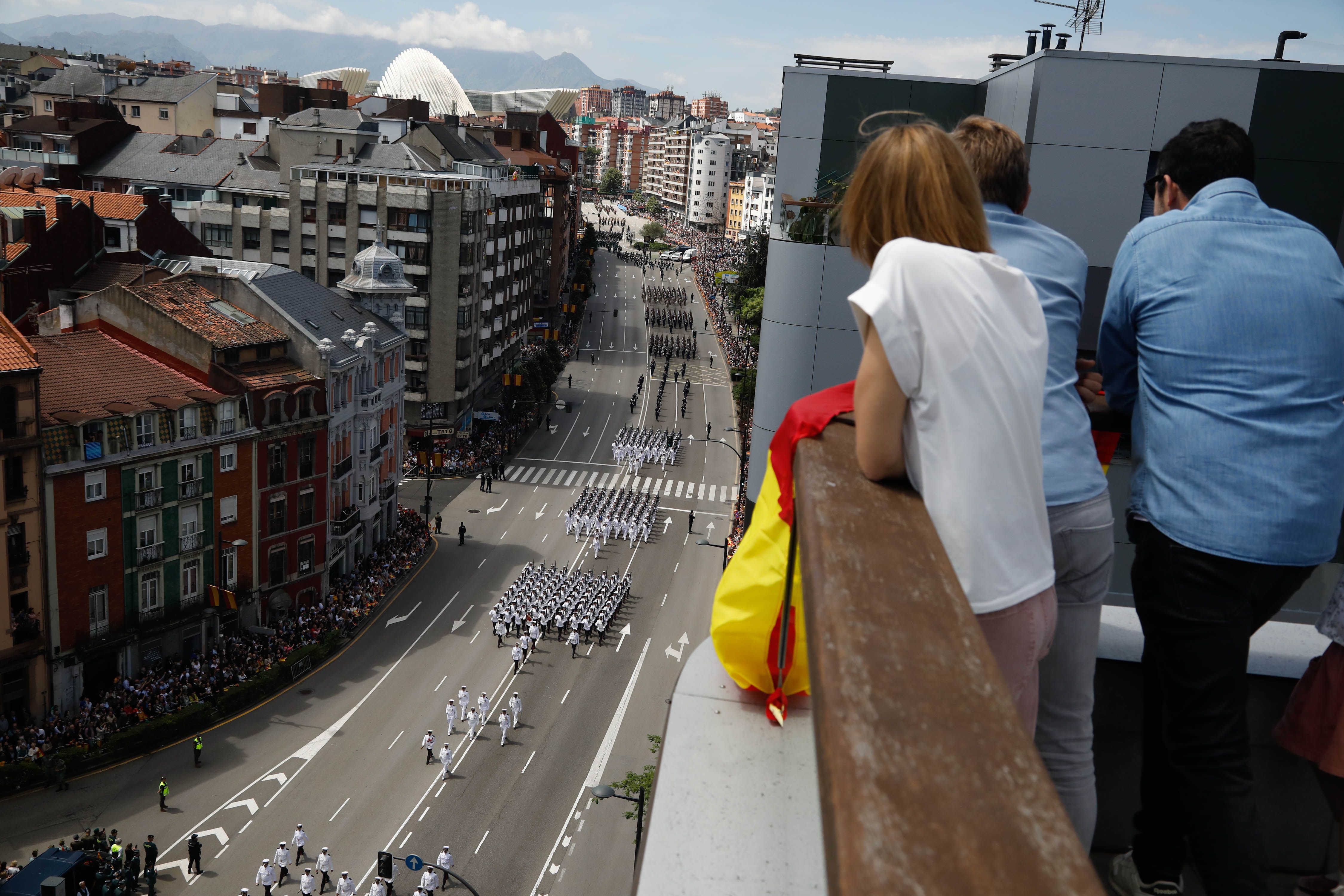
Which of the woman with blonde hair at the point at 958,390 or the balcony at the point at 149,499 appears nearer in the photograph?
the woman with blonde hair at the point at 958,390

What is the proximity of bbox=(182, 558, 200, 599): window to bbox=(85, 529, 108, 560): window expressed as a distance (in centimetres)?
347

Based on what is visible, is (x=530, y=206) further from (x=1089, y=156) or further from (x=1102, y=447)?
(x=1102, y=447)

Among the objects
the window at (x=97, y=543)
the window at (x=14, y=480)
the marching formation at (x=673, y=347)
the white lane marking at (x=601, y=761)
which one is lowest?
the white lane marking at (x=601, y=761)

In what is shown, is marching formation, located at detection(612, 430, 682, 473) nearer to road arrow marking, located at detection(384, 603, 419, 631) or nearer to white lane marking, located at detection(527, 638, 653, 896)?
road arrow marking, located at detection(384, 603, 419, 631)

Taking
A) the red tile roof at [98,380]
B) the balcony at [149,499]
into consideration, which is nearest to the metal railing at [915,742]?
the red tile roof at [98,380]

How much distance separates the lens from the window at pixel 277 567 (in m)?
45.7

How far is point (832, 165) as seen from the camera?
102 feet

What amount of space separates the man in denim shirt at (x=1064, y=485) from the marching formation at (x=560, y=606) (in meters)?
44.0

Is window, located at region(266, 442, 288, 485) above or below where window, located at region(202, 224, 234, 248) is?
below

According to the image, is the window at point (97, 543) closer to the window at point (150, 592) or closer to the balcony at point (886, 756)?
the window at point (150, 592)

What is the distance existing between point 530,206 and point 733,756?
310 feet

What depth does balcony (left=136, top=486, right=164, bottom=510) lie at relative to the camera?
129ft

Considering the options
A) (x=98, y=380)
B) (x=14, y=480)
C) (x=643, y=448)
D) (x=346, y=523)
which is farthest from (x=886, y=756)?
(x=643, y=448)

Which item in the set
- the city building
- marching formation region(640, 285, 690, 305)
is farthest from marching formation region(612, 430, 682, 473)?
marching formation region(640, 285, 690, 305)
